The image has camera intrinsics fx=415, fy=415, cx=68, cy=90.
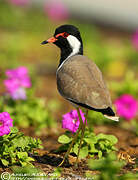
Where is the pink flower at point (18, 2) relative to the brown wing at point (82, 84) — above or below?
above

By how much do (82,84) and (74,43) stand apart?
2.32ft

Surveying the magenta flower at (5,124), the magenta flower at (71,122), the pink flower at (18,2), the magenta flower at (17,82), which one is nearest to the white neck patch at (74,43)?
the magenta flower at (71,122)

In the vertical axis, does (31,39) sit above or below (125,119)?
above

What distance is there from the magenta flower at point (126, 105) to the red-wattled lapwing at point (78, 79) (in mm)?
2090

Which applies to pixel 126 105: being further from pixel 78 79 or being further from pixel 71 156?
pixel 78 79

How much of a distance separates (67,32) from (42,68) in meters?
5.73

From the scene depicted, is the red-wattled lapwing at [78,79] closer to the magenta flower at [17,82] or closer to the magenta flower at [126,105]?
the magenta flower at [17,82]

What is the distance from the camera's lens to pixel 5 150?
4.08m

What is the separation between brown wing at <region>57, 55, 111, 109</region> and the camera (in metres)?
4.05

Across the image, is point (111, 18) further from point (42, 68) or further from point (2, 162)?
point (2, 162)

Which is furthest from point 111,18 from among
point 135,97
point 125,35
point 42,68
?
point 135,97

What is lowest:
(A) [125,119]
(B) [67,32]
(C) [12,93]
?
(A) [125,119]

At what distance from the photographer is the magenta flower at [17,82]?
20.0ft

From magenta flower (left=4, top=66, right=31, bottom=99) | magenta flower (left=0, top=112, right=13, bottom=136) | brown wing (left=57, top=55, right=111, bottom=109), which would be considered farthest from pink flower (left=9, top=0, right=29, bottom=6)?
magenta flower (left=0, top=112, right=13, bottom=136)
